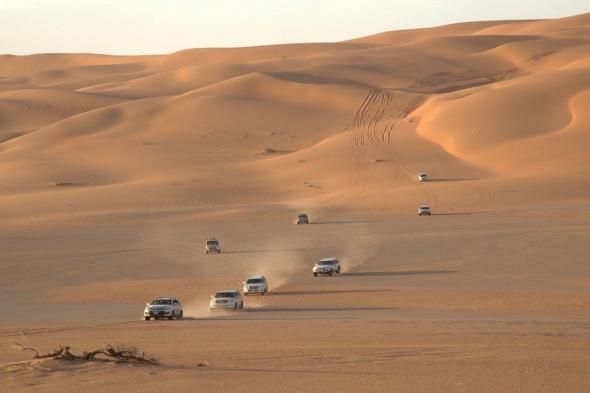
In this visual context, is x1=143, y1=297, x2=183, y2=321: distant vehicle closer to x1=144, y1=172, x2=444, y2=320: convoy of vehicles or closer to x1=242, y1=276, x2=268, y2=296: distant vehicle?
x1=144, y1=172, x2=444, y2=320: convoy of vehicles

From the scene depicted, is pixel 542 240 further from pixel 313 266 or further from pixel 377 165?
pixel 377 165

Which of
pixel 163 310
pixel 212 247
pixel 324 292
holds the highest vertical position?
pixel 212 247

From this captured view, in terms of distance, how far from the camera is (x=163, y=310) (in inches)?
1033

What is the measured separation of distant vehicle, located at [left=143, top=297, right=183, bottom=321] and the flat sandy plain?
1.42 feet

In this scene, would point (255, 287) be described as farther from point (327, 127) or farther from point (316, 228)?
point (327, 127)

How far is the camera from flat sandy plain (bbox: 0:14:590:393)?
57.1 ft

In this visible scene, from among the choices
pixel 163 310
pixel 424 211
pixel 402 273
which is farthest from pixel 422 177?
pixel 163 310

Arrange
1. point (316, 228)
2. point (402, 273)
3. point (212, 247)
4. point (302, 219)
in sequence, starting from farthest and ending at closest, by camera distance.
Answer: point (302, 219) → point (316, 228) → point (212, 247) → point (402, 273)

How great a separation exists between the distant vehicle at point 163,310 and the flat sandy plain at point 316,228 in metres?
0.43

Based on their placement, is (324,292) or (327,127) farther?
(327,127)

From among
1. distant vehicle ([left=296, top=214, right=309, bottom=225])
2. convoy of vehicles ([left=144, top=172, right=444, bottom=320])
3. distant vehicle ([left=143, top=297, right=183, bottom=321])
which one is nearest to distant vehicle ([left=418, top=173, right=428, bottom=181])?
distant vehicle ([left=296, top=214, right=309, bottom=225])

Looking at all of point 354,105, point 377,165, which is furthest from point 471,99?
point 354,105

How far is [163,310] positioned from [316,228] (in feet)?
85.1

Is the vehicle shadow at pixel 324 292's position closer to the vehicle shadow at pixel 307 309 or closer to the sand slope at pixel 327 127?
the vehicle shadow at pixel 307 309
